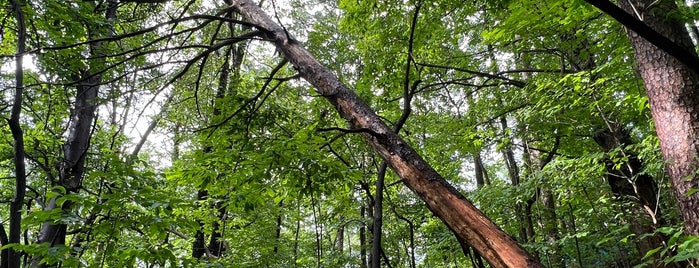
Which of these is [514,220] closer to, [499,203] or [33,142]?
[499,203]

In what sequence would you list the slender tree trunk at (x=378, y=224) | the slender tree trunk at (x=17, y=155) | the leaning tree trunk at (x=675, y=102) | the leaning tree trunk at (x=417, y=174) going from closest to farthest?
the leaning tree trunk at (x=417, y=174)
the slender tree trunk at (x=17, y=155)
the leaning tree trunk at (x=675, y=102)
the slender tree trunk at (x=378, y=224)

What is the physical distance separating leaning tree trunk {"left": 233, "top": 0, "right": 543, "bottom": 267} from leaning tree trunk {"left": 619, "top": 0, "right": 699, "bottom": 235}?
1.87 metres

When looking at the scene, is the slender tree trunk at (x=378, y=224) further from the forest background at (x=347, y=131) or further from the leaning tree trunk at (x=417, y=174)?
the leaning tree trunk at (x=417, y=174)

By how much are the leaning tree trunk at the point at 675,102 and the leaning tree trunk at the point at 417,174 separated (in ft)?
6.14

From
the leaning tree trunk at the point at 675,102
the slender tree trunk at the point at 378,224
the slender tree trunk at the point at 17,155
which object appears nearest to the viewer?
the slender tree trunk at the point at 17,155

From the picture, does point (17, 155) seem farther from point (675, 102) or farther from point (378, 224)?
point (675, 102)

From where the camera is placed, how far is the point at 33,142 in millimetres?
5156

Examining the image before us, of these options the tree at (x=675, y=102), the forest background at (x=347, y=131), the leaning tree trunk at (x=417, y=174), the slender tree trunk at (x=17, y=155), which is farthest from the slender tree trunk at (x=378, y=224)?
the slender tree trunk at (x=17, y=155)

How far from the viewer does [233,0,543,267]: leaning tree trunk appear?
6.49 ft

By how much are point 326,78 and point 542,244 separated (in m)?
3.92

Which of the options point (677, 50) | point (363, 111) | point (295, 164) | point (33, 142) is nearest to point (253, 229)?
point (33, 142)

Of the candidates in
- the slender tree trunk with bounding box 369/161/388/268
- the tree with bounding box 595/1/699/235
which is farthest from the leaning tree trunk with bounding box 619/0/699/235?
the slender tree trunk with bounding box 369/161/388/268

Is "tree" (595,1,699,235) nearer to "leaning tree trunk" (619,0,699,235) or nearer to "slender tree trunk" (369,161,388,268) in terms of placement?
"leaning tree trunk" (619,0,699,235)

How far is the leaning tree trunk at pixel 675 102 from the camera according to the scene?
280 centimetres
